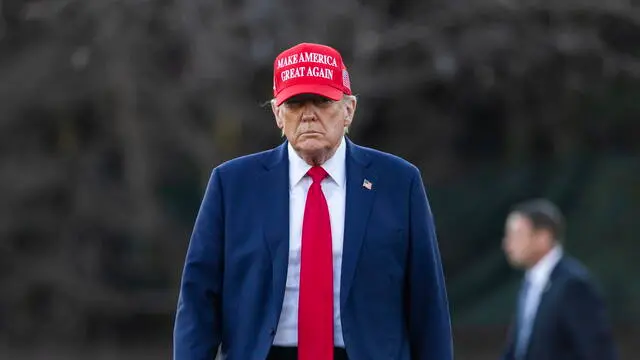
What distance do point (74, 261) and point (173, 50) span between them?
8.58ft

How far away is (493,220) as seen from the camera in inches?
505

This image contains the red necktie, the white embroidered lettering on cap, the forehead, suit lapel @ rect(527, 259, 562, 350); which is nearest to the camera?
the red necktie

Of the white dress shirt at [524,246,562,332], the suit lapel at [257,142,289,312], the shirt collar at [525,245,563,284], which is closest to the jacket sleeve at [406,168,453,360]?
the suit lapel at [257,142,289,312]

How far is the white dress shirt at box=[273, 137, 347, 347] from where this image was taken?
4410mm

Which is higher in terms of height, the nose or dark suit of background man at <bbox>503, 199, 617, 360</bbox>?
the nose

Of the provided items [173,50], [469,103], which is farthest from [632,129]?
[173,50]

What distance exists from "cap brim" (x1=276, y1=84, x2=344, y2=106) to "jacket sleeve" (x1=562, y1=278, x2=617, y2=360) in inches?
158

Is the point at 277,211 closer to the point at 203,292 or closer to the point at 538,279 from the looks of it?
the point at 203,292

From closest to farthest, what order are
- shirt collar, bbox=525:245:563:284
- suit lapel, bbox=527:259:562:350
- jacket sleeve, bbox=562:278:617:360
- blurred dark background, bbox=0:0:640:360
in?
jacket sleeve, bbox=562:278:617:360
suit lapel, bbox=527:259:562:350
shirt collar, bbox=525:245:563:284
blurred dark background, bbox=0:0:640:360

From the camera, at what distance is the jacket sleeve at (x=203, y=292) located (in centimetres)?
444

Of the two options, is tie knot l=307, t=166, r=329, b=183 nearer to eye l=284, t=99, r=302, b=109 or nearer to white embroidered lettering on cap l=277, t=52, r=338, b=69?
eye l=284, t=99, r=302, b=109

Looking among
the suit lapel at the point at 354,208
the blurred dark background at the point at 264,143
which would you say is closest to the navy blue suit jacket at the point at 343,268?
the suit lapel at the point at 354,208

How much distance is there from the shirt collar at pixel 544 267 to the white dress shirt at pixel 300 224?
4.05 metres

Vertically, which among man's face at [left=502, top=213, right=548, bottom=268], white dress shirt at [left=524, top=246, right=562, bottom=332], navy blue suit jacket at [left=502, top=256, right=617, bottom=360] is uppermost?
man's face at [left=502, top=213, right=548, bottom=268]
